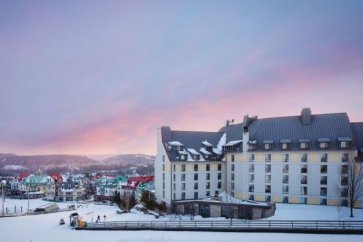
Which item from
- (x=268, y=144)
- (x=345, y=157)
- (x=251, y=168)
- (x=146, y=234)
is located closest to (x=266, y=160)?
(x=268, y=144)

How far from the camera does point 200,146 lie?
73500mm

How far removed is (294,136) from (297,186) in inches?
380

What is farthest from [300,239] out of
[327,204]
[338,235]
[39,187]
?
[39,187]

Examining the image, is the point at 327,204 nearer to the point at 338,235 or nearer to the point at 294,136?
the point at 294,136

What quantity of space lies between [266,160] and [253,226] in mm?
21946

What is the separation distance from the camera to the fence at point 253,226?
40.9 m

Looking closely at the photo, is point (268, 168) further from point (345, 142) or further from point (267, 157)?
point (345, 142)

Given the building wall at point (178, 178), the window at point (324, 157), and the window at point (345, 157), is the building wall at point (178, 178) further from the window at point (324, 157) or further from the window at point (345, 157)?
the window at point (345, 157)

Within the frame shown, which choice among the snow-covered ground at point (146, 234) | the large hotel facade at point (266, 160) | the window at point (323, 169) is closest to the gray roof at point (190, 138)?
the large hotel facade at point (266, 160)

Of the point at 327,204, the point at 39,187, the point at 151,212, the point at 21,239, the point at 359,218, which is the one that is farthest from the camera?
the point at 39,187

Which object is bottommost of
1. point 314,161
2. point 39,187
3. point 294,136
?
point 39,187

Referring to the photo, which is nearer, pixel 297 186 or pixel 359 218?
pixel 359 218

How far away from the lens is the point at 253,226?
4381cm

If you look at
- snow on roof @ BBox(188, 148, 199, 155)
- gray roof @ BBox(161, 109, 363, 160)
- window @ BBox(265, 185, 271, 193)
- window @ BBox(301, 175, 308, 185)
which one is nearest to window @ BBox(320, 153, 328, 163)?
gray roof @ BBox(161, 109, 363, 160)
